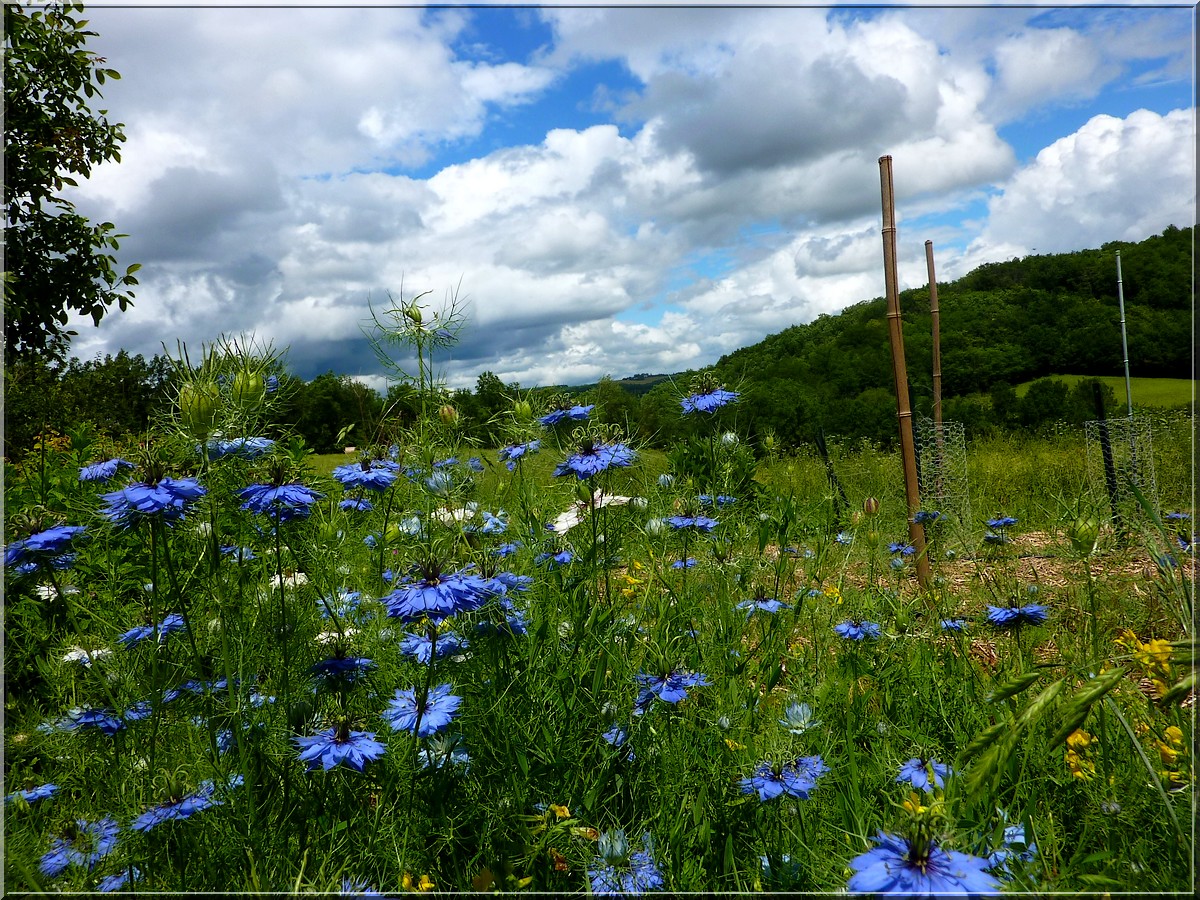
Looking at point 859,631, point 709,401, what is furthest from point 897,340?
point 859,631

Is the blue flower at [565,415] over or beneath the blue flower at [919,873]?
over

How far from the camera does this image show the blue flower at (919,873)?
73cm

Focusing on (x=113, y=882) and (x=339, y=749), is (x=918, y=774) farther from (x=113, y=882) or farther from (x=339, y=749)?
(x=113, y=882)

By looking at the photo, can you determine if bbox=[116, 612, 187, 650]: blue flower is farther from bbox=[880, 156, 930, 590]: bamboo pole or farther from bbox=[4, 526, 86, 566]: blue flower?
bbox=[880, 156, 930, 590]: bamboo pole

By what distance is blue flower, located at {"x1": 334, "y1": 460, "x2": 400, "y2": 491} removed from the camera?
70.6 inches

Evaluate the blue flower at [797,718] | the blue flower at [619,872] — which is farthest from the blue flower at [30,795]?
the blue flower at [797,718]

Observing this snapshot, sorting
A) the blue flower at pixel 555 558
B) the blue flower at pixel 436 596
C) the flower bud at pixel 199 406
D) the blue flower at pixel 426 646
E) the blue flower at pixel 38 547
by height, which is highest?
the flower bud at pixel 199 406

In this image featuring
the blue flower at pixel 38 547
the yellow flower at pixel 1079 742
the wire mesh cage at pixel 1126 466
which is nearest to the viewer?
the blue flower at pixel 38 547

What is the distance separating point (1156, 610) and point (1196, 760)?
7.59ft

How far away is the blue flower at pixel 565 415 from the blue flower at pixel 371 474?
52cm

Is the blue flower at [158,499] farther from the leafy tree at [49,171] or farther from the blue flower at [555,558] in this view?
the leafy tree at [49,171]

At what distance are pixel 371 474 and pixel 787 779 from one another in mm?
1231

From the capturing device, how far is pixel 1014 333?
1531cm

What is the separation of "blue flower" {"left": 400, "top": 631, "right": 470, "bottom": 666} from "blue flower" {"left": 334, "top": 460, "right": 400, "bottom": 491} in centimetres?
43
